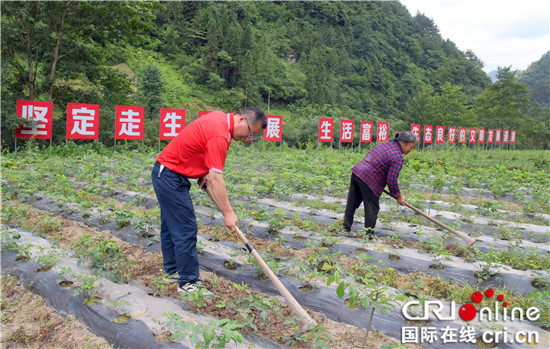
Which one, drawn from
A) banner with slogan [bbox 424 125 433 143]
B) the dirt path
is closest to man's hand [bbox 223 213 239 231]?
the dirt path

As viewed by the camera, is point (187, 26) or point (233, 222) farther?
point (187, 26)

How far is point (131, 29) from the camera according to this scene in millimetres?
12891

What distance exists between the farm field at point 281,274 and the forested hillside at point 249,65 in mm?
8116

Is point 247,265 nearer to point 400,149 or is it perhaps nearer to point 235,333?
point 235,333

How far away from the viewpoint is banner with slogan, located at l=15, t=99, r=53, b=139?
33.5ft

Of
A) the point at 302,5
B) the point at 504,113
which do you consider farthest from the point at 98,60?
the point at 302,5

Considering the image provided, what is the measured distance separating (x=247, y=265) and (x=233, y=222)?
796mm

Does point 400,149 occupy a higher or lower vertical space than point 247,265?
higher

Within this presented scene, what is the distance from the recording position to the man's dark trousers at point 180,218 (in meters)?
2.79

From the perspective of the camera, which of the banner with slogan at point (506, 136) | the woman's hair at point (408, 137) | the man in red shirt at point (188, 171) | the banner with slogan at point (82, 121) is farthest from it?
the banner with slogan at point (506, 136)

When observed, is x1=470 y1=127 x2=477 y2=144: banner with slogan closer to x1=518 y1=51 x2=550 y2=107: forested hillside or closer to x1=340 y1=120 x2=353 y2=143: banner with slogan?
x1=340 y1=120 x2=353 y2=143: banner with slogan

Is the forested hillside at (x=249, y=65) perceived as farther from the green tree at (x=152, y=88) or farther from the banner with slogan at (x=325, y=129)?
the banner with slogan at (x=325, y=129)

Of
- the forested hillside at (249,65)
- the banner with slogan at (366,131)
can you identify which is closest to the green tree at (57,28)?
the forested hillside at (249,65)

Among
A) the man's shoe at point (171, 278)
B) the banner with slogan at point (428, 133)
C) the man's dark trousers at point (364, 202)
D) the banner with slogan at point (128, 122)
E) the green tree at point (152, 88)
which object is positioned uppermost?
the green tree at point (152, 88)
